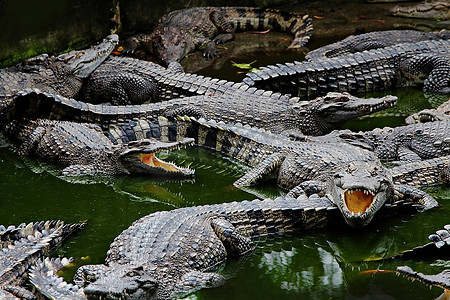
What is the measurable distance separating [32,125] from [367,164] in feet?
11.9

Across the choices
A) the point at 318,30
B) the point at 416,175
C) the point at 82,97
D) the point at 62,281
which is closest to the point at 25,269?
the point at 62,281

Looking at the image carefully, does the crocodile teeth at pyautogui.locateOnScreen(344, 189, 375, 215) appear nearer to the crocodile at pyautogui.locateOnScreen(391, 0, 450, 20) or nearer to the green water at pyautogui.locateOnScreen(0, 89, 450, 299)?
the green water at pyautogui.locateOnScreen(0, 89, 450, 299)

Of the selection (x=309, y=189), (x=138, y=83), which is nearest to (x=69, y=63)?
(x=138, y=83)

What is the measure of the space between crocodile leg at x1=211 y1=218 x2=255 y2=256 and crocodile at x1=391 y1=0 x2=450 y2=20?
24.8ft

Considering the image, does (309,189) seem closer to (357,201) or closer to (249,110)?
(357,201)

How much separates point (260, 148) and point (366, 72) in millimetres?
2732

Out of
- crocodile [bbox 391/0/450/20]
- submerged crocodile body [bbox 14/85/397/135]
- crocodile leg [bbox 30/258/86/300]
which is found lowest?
crocodile [bbox 391/0/450/20]

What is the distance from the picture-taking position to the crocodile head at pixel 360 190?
573cm

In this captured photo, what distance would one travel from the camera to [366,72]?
31.0ft

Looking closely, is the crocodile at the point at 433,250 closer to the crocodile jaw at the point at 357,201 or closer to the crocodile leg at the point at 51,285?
the crocodile jaw at the point at 357,201

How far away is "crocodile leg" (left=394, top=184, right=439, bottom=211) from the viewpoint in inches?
247

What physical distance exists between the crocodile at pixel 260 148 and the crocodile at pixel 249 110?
2cm

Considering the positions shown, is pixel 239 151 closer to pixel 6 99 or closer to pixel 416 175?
pixel 416 175

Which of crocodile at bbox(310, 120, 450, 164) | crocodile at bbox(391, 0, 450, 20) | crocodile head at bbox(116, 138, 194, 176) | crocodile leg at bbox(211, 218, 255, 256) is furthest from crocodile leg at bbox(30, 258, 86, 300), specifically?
crocodile at bbox(391, 0, 450, 20)
